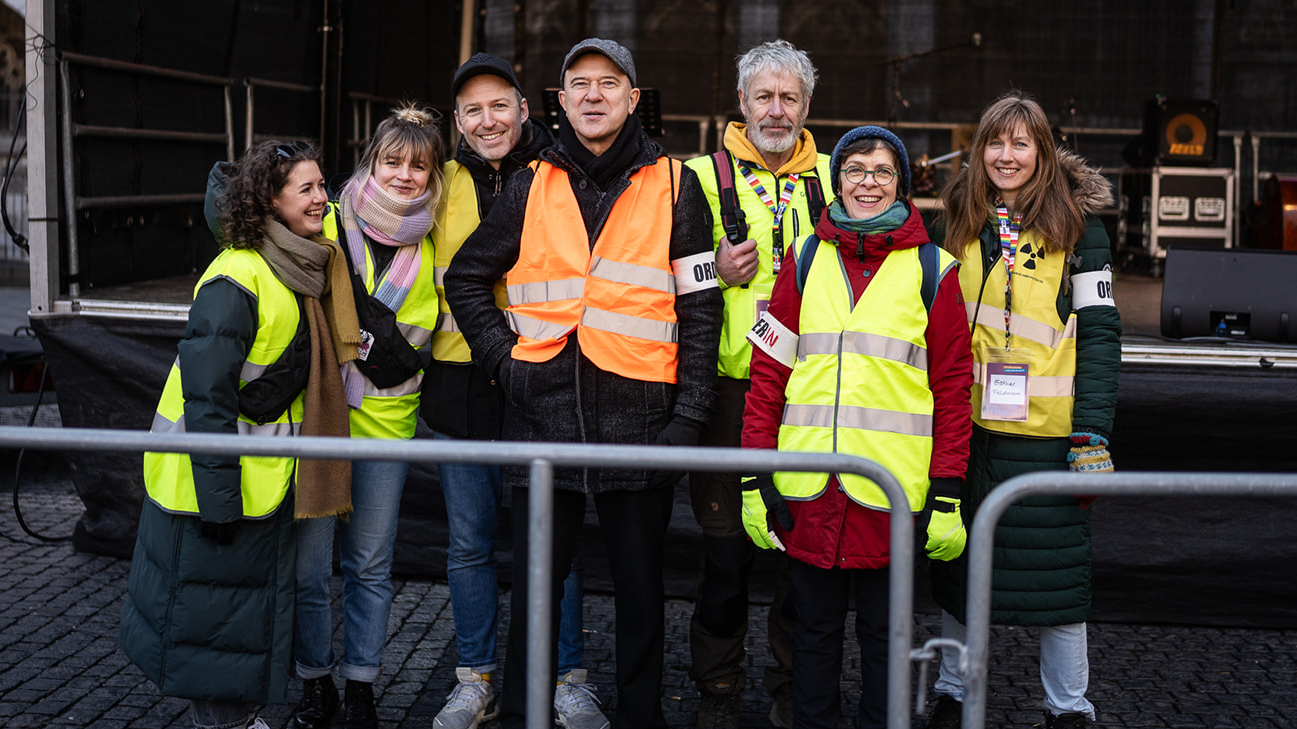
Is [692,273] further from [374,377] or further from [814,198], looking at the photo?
[374,377]

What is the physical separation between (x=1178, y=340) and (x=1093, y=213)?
Result: 183 centimetres

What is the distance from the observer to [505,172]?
388cm

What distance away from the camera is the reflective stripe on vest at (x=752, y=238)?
361 cm

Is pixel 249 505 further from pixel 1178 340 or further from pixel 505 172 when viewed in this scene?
pixel 1178 340

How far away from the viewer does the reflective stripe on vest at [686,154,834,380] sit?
3609mm

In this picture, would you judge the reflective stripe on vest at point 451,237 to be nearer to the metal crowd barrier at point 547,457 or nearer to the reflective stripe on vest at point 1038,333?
the metal crowd barrier at point 547,457

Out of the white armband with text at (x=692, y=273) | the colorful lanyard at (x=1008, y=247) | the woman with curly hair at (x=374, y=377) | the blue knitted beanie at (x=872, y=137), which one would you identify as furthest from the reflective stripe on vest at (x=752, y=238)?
the woman with curly hair at (x=374, y=377)

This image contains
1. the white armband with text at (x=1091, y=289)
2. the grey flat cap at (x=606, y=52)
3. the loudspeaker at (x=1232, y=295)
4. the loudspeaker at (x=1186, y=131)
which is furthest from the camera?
the loudspeaker at (x=1186, y=131)

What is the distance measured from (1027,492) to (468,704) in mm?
2228

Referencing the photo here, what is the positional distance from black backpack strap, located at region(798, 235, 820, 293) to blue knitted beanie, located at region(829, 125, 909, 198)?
163mm

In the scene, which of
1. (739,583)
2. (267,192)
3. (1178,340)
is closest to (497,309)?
(267,192)

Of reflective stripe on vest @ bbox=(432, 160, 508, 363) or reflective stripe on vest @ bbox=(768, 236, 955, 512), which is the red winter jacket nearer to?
reflective stripe on vest @ bbox=(768, 236, 955, 512)

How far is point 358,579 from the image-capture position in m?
3.83

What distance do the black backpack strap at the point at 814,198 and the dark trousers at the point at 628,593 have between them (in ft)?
3.15
